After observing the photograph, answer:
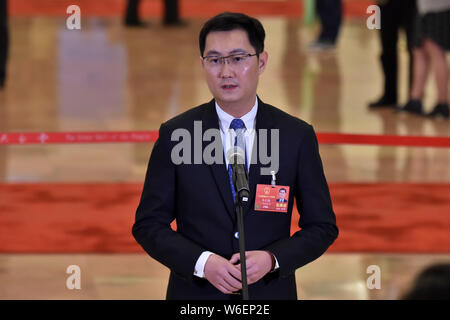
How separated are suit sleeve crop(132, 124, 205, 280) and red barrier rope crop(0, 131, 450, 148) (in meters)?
4.30

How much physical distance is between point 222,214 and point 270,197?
15 centimetres

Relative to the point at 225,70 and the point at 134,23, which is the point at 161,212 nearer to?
the point at 225,70

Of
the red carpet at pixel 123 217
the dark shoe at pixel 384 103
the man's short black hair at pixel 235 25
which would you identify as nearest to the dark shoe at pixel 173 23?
the dark shoe at pixel 384 103

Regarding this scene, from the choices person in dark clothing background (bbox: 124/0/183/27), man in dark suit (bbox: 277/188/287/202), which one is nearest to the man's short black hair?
man in dark suit (bbox: 277/188/287/202)

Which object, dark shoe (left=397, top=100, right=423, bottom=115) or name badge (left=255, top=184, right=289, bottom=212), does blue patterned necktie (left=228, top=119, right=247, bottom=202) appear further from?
dark shoe (left=397, top=100, right=423, bottom=115)

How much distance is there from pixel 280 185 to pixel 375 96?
7904mm

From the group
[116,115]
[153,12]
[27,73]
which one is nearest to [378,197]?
[116,115]

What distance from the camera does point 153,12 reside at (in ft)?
53.6

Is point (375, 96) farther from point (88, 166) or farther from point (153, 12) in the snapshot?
point (153, 12)

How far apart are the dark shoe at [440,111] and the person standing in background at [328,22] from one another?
3847 millimetres

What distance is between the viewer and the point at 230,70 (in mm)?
→ 2686

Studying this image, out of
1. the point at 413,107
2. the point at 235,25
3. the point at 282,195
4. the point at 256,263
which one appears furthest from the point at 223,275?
the point at 413,107

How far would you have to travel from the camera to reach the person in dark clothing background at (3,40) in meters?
10.1

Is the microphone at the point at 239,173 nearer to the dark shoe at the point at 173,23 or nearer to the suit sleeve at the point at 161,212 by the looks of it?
the suit sleeve at the point at 161,212
